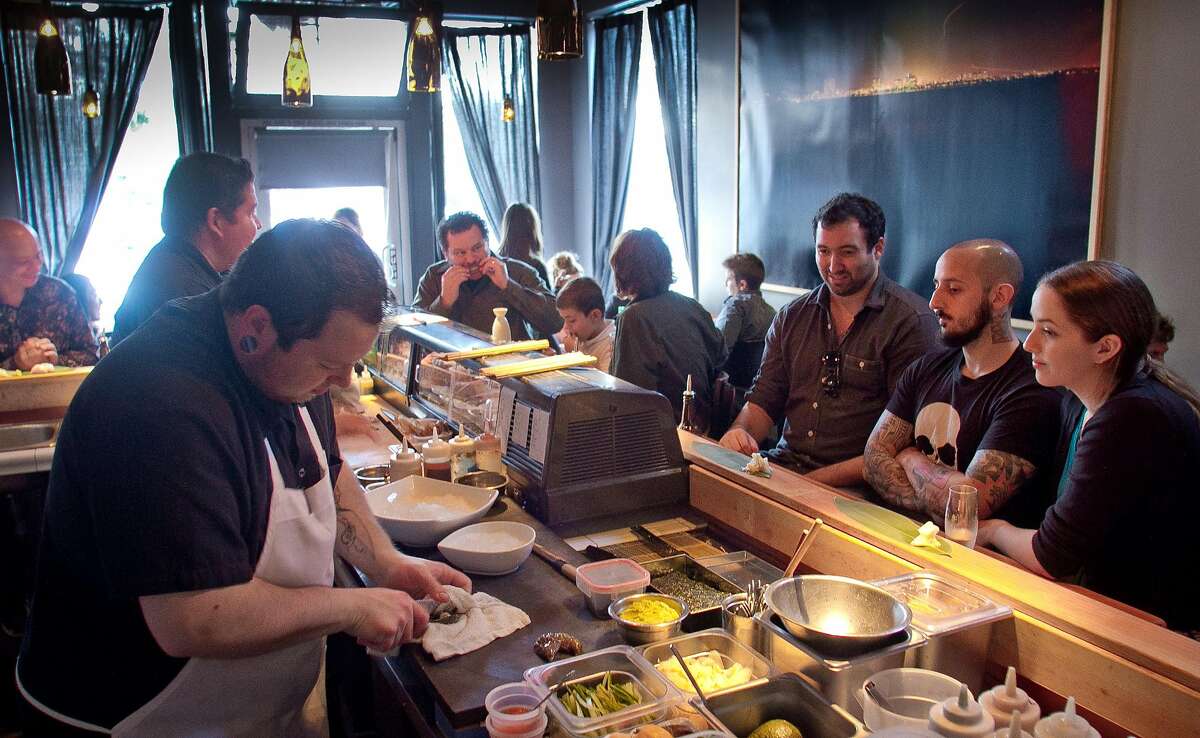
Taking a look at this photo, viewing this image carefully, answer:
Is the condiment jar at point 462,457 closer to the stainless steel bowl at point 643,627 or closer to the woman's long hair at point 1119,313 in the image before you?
the stainless steel bowl at point 643,627

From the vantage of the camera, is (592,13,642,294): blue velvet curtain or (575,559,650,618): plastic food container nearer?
(575,559,650,618): plastic food container

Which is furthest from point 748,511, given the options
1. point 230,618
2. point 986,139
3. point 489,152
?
point 489,152

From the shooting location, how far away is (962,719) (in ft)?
4.33

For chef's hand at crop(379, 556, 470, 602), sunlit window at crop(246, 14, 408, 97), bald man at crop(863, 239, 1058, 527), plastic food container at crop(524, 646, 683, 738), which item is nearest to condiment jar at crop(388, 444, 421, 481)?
chef's hand at crop(379, 556, 470, 602)

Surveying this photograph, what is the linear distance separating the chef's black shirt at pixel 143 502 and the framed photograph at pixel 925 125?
12.1ft

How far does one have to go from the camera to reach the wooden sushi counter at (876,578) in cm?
150

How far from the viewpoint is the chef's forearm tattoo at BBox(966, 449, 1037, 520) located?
2.56 m

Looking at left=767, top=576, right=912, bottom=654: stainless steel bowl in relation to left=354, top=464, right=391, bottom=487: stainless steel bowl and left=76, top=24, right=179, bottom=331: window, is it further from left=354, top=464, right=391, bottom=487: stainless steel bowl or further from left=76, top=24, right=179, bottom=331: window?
left=76, top=24, right=179, bottom=331: window

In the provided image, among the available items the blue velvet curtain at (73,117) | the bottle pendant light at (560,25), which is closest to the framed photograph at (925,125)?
the bottle pendant light at (560,25)

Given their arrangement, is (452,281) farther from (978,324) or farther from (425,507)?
(978,324)

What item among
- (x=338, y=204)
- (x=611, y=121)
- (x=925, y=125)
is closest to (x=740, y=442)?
(x=925, y=125)

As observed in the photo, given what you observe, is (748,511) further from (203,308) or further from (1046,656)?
(203,308)

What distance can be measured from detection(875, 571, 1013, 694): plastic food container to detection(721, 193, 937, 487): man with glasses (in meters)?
1.46

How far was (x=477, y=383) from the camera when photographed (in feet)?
10.2
